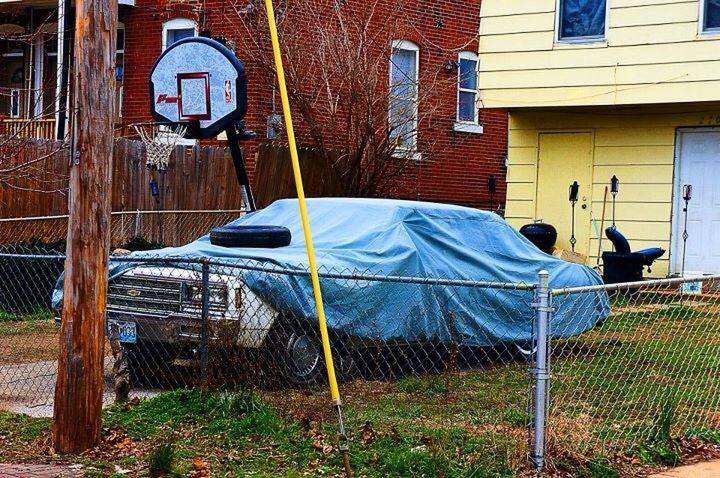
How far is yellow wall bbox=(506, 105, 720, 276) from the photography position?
53.4 feet

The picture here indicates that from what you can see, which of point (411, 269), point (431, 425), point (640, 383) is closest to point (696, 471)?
point (431, 425)

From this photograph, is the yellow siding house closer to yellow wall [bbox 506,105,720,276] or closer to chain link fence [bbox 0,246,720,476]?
yellow wall [bbox 506,105,720,276]

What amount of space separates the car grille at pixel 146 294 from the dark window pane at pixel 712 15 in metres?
9.54

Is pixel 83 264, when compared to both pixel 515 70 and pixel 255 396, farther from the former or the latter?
pixel 515 70

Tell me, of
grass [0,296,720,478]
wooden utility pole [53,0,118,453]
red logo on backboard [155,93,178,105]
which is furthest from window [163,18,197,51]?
wooden utility pole [53,0,118,453]

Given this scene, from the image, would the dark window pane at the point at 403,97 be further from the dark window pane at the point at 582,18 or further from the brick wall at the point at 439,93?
the dark window pane at the point at 582,18

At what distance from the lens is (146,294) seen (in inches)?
356

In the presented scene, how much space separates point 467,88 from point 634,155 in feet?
20.7

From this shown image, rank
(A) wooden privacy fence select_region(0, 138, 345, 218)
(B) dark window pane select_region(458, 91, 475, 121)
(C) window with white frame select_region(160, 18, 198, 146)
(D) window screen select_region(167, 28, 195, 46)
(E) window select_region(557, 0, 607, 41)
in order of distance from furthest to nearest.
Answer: (B) dark window pane select_region(458, 91, 475, 121)
(D) window screen select_region(167, 28, 195, 46)
(C) window with white frame select_region(160, 18, 198, 146)
(A) wooden privacy fence select_region(0, 138, 345, 218)
(E) window select_region(557, 0, 607, 41)

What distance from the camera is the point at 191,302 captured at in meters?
8.77

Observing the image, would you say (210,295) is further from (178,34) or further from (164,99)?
(178,34)

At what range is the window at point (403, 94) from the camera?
1878 cm

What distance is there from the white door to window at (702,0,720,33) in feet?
5.03

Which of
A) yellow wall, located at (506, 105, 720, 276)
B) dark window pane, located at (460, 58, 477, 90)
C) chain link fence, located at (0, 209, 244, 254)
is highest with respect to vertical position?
dark window pane, located at (460, 58, 477, 90)
